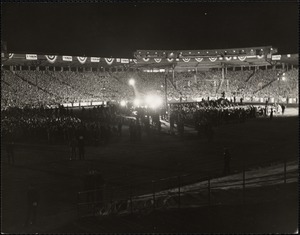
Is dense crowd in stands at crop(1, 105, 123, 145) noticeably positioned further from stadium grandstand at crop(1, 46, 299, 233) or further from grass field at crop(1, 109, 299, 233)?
grass field at crop(1, 109, 299, 233)

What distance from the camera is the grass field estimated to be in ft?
37.7

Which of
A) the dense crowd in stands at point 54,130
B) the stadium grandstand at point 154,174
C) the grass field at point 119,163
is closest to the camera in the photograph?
the stadium grandstand at point 154,174

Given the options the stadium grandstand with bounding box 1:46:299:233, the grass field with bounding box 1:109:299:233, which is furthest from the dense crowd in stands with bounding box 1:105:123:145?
the grass field with bounding box 1:109:299:233

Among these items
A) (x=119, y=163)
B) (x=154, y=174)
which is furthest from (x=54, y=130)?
(x=154, y=174)

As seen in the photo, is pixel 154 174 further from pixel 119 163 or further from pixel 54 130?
pixel 54 130

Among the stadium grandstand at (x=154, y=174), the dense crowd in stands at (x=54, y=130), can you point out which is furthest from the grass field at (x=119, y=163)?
the dense crowd in stands at (x=54, y=130)

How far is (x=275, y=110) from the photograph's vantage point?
128 feet

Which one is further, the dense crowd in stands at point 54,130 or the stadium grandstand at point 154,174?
the dense crowd in stands at point 54,130

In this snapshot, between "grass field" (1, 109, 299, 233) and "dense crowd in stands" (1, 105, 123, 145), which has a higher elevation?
"dense crowd in stands" (1, 105, 123, 145)

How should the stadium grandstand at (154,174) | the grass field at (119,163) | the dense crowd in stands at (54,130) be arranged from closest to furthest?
the stadium grandstand at (154,174) < the grass field at (119,163) < the dense crowd in stands at (54,130)

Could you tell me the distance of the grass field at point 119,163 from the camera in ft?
37.7

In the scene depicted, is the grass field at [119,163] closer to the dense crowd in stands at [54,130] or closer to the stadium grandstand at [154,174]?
the stadium grandstand at [154,174]

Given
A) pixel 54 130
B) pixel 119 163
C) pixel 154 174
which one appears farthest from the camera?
pixel 54 130

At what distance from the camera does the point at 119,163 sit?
17.4 m
